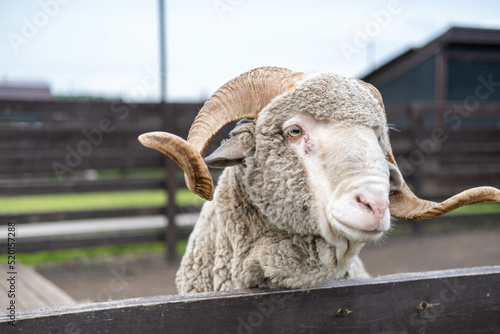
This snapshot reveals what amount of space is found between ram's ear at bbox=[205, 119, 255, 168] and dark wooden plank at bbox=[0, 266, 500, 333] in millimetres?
515

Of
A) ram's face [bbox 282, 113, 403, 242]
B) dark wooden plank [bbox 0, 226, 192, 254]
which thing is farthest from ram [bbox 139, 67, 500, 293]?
dark wooden plank [bbox 0, 226, 192, 254]

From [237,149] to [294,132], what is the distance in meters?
0.25

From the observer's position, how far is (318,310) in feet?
5.44

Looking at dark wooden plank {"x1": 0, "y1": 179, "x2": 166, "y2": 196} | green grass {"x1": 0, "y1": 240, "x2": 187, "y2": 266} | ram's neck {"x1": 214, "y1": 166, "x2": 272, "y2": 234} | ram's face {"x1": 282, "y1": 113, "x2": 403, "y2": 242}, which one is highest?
ram's face {"x1": 282, "y1": 113, "x2": 403, "y2": 242}

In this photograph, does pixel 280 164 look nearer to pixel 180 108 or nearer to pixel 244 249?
pixel 244 249

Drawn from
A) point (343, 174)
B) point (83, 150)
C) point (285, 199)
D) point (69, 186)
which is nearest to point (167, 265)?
point (69, 186)

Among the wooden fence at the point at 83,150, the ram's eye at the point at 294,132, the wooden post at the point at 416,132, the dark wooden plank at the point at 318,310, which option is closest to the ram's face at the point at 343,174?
the ram's eye at the point at 294,132

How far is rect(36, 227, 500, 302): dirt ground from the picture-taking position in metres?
5.14

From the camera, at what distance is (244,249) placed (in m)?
1.81

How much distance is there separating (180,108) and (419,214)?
16.1 feet

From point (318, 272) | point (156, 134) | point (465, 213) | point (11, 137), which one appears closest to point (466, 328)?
point (318, 272)

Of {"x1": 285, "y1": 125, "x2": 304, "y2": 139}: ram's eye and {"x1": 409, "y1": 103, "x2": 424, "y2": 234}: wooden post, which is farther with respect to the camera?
{"x1": 409, "y1": 103, "x2": 424, "y2": 234}: wooden post

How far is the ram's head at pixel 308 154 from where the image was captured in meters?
1.45

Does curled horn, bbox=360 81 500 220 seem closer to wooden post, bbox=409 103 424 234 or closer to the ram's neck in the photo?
the ram's neck
